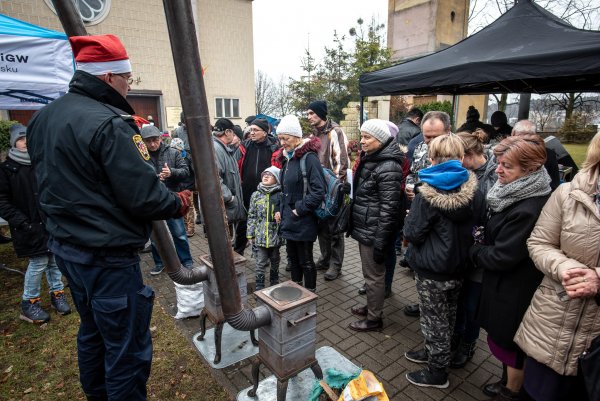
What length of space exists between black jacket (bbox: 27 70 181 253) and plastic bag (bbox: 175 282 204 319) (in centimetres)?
202

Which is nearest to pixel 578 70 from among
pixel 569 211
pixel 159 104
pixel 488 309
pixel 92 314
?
pixel 569 211

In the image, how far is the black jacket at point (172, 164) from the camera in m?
4.61

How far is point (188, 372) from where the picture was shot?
3.10 meters

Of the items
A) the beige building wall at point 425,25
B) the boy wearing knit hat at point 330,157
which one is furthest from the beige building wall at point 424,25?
the boy wearing knit hat at point 330,157

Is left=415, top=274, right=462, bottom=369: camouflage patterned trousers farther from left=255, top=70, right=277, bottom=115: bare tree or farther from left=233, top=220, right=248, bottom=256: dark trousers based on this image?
left=255, top=70, right=277, bottom=115: bare tree

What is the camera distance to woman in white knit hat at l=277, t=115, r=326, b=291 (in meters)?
3.74

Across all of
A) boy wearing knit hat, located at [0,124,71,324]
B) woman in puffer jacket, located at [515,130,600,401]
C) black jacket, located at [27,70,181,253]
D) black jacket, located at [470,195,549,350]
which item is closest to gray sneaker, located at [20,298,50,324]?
boy wearing knit hat, located at [0,124,71,324]

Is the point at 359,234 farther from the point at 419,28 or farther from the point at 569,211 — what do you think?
the point at 419,28

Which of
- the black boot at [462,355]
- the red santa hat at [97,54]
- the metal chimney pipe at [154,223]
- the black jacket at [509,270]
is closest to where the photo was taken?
the red santa hat at [97,54]

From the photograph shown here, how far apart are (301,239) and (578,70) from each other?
3.20 metres

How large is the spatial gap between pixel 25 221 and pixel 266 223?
8.78ft

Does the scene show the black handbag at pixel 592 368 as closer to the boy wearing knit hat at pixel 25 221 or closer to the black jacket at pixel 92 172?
the black jacket at pixel 92 172

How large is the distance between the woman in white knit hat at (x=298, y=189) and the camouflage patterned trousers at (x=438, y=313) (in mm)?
1421

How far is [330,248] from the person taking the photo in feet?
16.7
